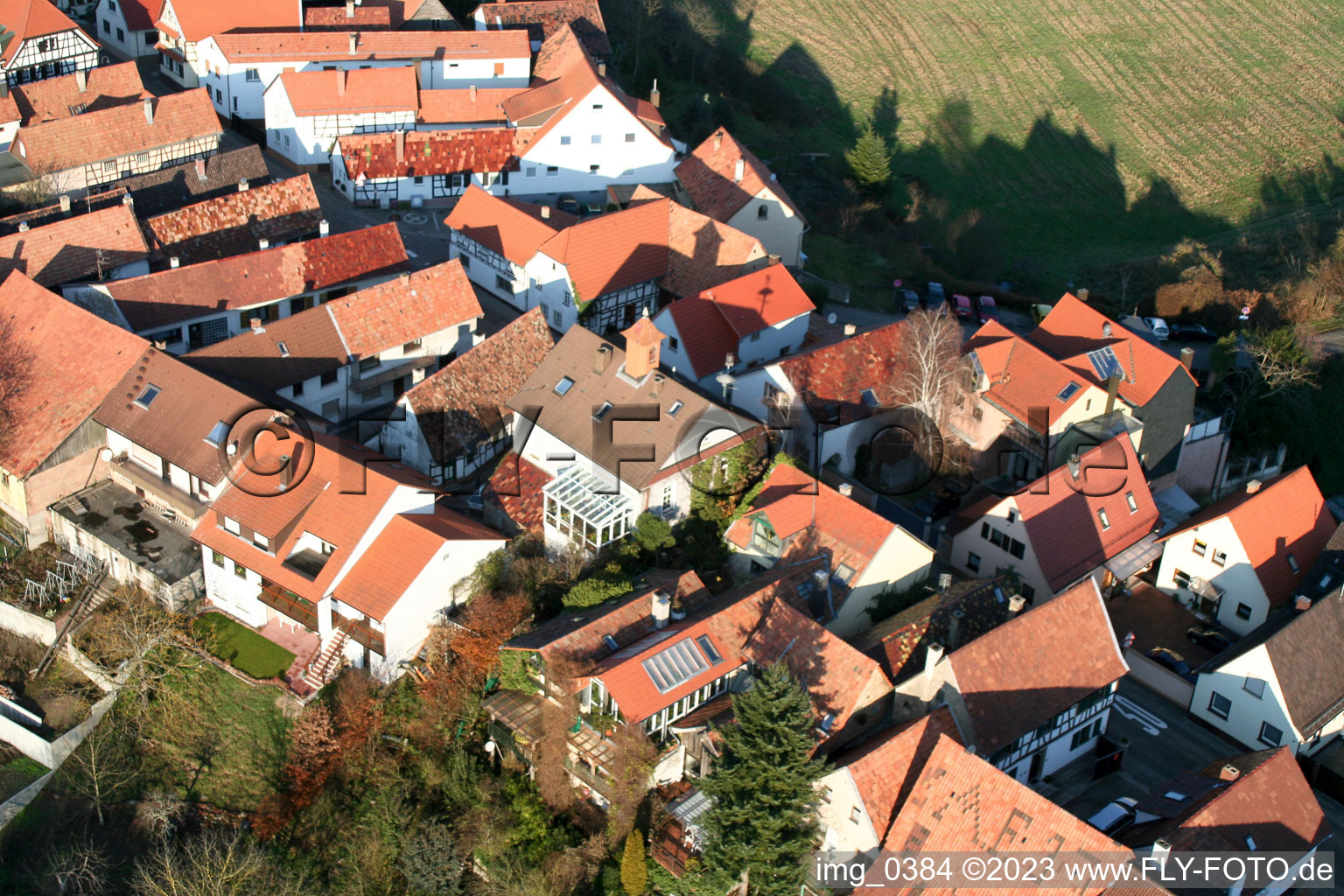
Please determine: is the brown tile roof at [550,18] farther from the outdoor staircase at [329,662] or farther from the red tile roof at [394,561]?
the outdoor staircase at [329,662]

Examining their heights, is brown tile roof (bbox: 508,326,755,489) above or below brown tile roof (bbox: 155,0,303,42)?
below

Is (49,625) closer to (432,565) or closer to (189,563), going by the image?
(189,563)

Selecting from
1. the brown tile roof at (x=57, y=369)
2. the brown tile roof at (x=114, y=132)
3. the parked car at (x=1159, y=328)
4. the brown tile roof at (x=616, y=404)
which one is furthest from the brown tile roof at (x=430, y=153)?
the parked car at (x=1159, y=328)

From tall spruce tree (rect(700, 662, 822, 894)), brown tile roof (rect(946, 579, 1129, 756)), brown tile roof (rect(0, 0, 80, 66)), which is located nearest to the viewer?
tall spruce tree (rect(700, 662, 822, 894))

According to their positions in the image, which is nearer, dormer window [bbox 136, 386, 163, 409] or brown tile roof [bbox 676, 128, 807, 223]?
dormer window [bbox 136, 386, 163, 409]

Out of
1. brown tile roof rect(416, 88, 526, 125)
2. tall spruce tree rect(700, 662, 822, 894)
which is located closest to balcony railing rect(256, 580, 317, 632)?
tall spruce tree rect(700, 662, 822, 894)

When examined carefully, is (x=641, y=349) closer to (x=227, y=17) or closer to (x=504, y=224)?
(x=504, y=224)

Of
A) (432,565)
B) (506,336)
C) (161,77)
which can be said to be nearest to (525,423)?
(506,336)

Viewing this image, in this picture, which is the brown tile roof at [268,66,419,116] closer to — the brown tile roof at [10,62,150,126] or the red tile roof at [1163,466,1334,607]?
the brown tile roof at [10,62,150,126]

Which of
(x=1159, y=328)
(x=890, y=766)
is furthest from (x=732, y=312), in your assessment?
(x=890, y=766)
